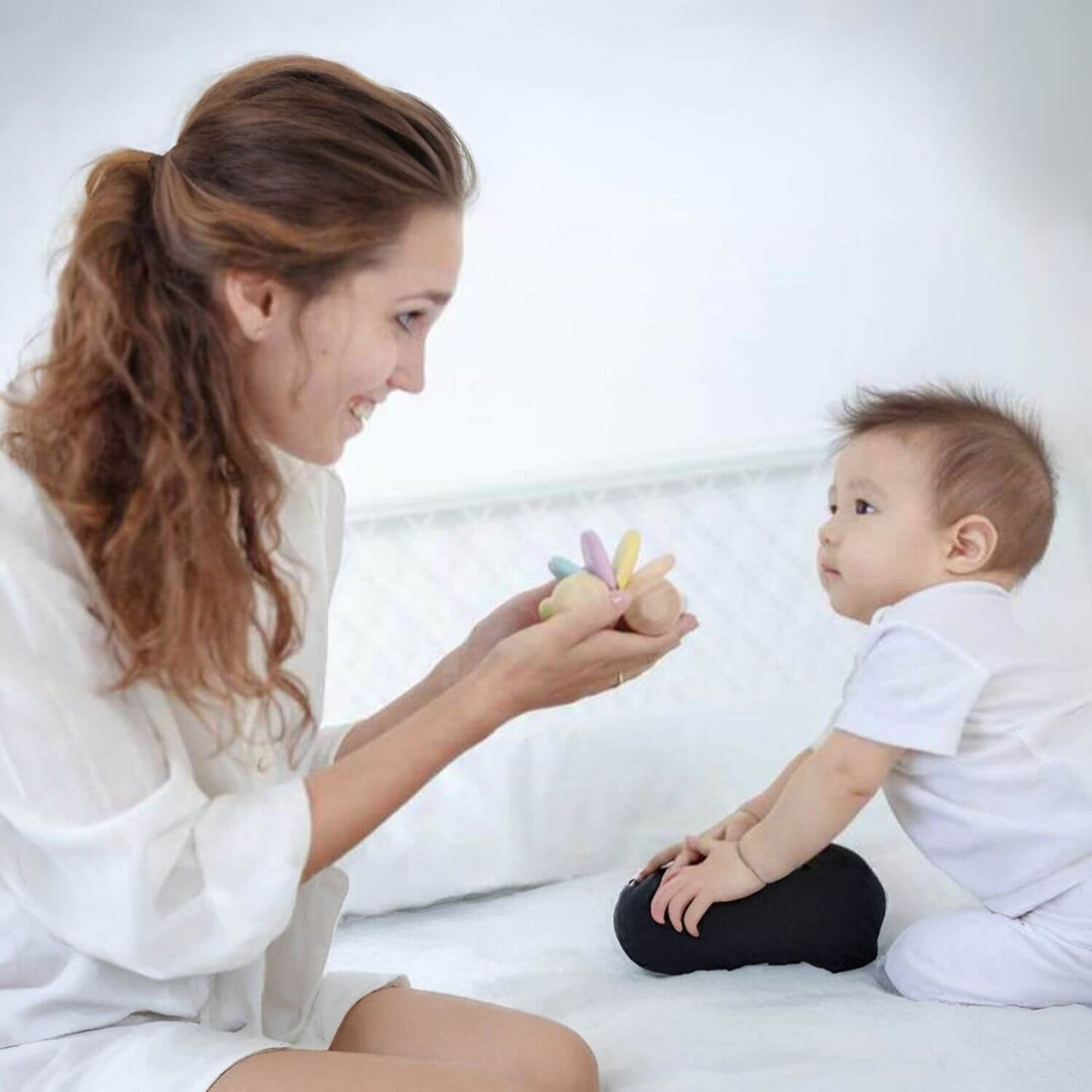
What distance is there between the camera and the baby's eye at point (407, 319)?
3.68 feet

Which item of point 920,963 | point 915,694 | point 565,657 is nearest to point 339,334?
point 565,657

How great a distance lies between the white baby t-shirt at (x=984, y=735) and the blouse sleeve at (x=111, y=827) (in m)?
0.61

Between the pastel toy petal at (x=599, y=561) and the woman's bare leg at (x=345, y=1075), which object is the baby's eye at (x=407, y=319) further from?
the woman's bare leg at (x=345, y=1075)

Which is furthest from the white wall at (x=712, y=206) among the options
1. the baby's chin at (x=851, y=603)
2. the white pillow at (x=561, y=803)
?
the baby's chin at (x=851, y=603)

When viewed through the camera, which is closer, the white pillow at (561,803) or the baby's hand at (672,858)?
the baby's hand at (672,858)

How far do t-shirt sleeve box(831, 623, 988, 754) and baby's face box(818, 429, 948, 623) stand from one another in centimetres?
9

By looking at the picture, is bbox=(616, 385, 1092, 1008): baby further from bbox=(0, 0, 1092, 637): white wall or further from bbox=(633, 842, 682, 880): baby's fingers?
bbox=(0, 0, 1092, 637): white wall

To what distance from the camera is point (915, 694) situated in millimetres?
1349

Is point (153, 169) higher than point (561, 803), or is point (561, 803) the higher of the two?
point (153, 169)

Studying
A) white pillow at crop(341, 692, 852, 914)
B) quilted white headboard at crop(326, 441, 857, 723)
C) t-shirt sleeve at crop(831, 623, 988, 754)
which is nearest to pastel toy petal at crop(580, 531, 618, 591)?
t-shirt sleeve at crop(831, 623, 988, 754)

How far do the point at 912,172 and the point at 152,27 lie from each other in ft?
3.93

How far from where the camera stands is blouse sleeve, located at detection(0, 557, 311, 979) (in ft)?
3.07

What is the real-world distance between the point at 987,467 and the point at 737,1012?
0.57 m

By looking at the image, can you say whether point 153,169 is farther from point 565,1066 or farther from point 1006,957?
point 1006,957
